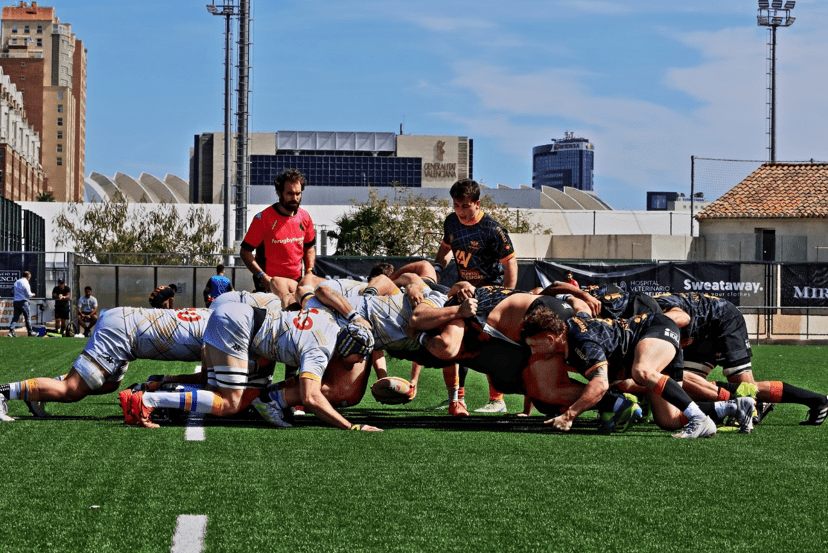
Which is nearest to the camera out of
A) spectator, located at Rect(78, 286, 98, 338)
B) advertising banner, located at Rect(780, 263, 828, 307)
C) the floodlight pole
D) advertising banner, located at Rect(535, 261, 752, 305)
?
advertising banner, located at Rect(535, 261, 752, 305)

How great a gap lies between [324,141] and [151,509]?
406 feet

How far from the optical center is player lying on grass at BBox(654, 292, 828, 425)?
819 cm

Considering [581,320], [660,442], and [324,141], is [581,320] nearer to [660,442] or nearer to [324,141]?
[660,442]

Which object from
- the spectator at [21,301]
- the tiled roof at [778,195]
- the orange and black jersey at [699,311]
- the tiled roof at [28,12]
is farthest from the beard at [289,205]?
the tiled roof at [28,12]

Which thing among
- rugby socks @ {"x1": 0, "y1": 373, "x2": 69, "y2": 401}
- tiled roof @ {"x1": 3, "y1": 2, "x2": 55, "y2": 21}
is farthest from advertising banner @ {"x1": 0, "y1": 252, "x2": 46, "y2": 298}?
tiled roof @ {"x1": 3, "y1": 2, "x2": 55, "y2": 21}

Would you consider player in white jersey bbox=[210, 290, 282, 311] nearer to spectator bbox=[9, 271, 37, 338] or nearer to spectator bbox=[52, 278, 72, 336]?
spectator bbox=[9, 271, 37, 338]

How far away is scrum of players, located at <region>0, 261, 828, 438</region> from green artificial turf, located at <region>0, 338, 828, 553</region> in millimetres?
224

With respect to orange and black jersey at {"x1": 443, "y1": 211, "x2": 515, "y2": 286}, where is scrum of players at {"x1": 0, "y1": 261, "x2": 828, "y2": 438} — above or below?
below

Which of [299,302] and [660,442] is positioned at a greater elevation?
[299,302]

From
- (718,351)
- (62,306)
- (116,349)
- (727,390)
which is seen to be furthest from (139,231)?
(727,390)

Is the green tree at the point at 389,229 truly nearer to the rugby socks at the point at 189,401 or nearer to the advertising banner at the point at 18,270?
the advertising banner at the point at 18,270

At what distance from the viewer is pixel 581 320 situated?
7.67 meters

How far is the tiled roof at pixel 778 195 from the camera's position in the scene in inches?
1698

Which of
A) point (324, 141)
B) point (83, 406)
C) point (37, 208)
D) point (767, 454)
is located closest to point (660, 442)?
point (767, 454)
